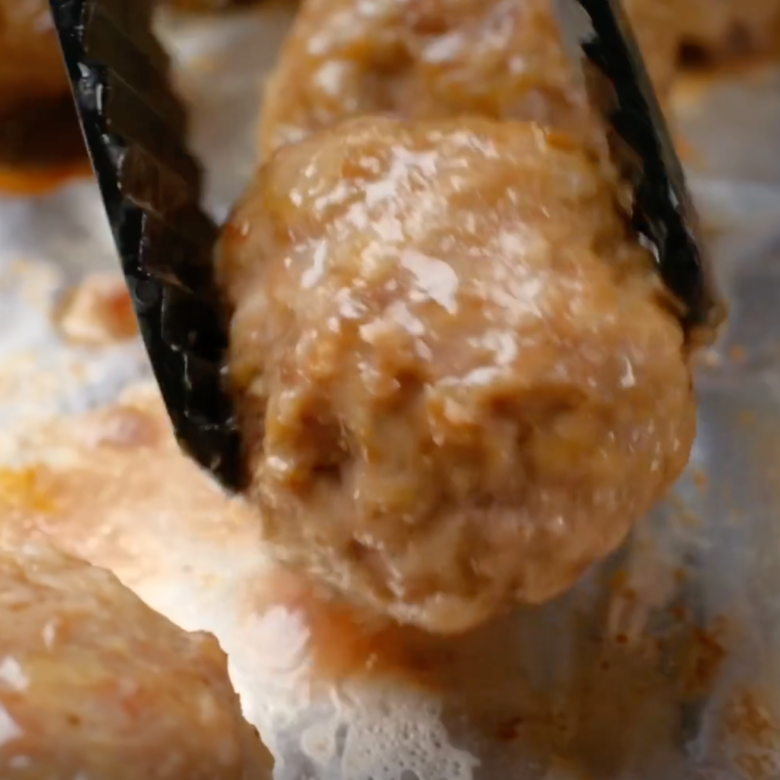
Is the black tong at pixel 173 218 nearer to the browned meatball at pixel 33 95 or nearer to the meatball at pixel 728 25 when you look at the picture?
the browned meatball at pixel 33 95

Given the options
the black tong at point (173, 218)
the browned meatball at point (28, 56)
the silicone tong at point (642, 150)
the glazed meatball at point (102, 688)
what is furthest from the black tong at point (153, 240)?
the browned meatball at point (28, 56)

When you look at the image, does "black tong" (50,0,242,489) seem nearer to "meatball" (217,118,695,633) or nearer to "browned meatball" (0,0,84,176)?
"meatball" (217,118,695,633)

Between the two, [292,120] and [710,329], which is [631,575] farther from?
[292,120]

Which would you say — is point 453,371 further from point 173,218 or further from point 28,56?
point 28,56

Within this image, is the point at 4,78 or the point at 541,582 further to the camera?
the point at 4,78

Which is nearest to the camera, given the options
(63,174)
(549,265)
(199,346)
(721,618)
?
(549,265)

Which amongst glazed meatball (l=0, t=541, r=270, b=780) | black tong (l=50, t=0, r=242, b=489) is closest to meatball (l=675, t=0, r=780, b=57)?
black tong (l=50, t=0, r=242, b=489)

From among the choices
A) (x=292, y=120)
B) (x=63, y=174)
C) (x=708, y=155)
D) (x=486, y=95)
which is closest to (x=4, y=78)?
(x=63, y=174)
